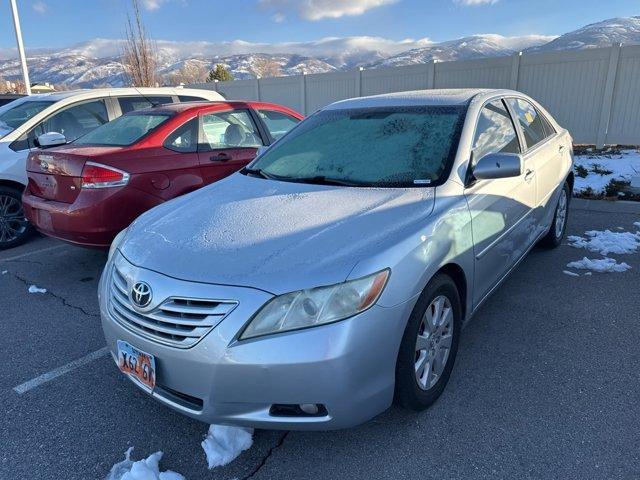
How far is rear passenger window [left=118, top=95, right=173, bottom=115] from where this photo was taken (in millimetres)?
6475

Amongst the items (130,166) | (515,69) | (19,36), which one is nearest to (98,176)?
(130,166)

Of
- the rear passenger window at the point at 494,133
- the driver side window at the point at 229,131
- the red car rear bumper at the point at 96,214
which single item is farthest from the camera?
the driver side window at the point at 229,131

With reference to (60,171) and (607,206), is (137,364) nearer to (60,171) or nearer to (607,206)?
(60,171)

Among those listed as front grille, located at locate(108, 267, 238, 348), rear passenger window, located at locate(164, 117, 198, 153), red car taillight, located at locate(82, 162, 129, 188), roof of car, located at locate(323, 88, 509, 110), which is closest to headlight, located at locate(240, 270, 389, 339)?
front grille, located at locate(108, 267, 238, 348)

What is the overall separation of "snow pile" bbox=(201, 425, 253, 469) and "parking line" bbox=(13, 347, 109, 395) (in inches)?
48.6

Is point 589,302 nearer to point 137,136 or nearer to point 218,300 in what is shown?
point 218,300

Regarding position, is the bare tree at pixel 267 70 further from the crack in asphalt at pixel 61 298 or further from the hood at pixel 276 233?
the hood at pixel 276 233

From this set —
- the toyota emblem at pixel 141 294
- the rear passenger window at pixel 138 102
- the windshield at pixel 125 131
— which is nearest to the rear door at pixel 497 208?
the toyota emblem at pixel 141 294

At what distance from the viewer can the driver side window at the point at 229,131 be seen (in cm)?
488

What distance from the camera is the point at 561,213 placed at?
16.0ft

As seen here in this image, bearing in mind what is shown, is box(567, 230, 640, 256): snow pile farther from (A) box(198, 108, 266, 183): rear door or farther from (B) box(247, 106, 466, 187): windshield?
(A) box(198, 108, 266, 183): rear door

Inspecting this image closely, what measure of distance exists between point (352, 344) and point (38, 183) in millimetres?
4020

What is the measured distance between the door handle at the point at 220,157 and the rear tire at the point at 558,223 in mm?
3240

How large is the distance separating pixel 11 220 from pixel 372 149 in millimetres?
4722
